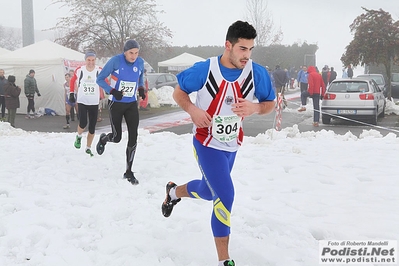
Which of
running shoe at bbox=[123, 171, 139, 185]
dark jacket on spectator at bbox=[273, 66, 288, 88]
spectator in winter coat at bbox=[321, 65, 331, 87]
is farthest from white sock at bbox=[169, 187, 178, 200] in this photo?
spectator in winter coat at bbox=[321, 65, 331, 87]

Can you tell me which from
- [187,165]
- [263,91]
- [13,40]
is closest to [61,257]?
[263,91]

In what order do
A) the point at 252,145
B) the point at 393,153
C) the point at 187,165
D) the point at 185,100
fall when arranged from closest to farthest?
the point at 185,100
the point at 187,165
the point at 393,153
the point at 252,145

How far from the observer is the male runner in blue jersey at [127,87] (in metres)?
6.21

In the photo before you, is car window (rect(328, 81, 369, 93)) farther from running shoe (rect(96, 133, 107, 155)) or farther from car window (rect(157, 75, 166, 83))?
car window (rect(157, 75, 166, 83))

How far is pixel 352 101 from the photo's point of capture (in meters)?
14.2

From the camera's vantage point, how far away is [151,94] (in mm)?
21438

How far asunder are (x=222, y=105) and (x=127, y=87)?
3.14 m

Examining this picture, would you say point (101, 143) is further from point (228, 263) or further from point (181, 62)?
point (181, 62)

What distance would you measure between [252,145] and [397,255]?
5.24 meters

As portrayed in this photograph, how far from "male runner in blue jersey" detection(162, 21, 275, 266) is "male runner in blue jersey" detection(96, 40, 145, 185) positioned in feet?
9.15

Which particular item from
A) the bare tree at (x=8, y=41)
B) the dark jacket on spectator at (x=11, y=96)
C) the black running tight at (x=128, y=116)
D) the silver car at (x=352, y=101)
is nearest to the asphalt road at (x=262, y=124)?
the silver car at (x=352, y=101)

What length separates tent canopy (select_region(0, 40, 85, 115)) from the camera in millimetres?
18250

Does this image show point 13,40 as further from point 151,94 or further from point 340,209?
point 340,209

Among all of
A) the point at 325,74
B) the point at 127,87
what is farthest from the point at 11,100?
the point at 325,74
